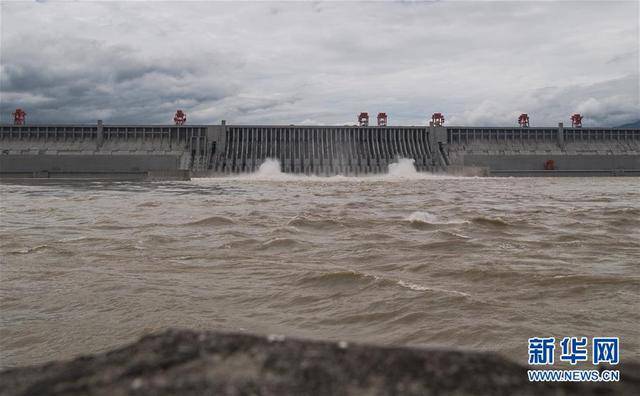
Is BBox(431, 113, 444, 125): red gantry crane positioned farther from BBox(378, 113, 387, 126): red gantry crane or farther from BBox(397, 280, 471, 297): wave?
BBox(397, 280, 471, 297): wave

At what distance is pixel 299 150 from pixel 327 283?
41.8m

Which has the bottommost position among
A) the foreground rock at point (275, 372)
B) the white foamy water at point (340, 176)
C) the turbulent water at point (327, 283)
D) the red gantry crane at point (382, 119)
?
the turbulent water at point (327, 283)

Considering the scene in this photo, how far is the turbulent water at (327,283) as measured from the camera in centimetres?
370

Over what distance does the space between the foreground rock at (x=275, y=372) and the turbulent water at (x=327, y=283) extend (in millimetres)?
2257

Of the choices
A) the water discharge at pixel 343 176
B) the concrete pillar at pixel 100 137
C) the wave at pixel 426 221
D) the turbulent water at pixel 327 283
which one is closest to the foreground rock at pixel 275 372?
the turbulent water at pixel 327 283

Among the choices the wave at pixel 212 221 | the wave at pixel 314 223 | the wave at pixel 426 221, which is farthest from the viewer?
the wave at pixel 212 221

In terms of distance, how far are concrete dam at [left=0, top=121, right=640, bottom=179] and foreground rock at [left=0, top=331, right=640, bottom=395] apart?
132 feet

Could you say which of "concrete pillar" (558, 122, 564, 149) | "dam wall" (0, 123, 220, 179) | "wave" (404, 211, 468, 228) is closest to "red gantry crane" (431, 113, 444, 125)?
"concrete pillar" (558, 122, 564, 149)

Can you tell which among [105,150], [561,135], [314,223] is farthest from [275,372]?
[561,135]

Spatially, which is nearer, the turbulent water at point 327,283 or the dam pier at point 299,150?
the turbulent water at point 327,283

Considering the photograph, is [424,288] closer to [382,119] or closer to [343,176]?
[343,176]

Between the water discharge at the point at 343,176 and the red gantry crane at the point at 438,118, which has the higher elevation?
the red gantry crane at the point at 438,118

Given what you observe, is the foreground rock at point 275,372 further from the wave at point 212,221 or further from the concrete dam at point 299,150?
the concrete dam at point 299,150

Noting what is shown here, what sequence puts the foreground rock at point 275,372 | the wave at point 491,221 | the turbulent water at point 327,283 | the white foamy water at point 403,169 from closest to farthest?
the foreground rock at point 275,372 < the turbulent water at point 327,283 < the wave at point 491,221 < the white foamy water at point 403,169
